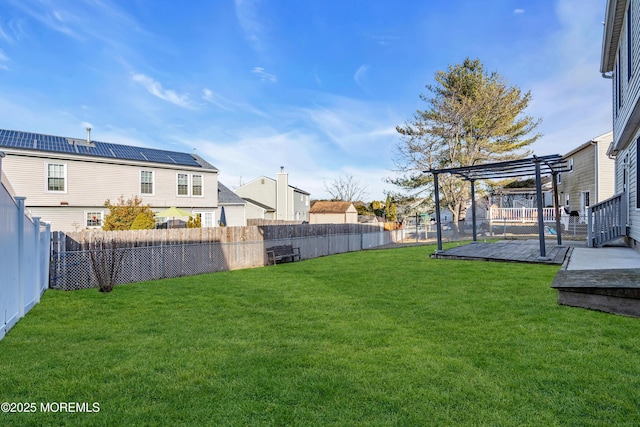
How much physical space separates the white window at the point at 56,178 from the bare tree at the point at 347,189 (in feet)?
126

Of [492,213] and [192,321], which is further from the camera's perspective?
[492,213]

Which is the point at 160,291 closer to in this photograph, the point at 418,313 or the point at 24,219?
the point at 24,219

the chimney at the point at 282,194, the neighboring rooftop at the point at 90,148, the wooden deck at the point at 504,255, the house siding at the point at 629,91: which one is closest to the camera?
the house siding at the point at 629,91

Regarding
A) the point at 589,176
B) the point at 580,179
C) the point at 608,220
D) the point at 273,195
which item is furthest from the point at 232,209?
the point at 580,179

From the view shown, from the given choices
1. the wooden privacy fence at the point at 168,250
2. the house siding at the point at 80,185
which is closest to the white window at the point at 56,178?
the house siding at the point at 80,185

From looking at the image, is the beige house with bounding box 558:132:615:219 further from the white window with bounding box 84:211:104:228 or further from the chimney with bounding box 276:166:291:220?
the white window with bounding box 84:211:104:228

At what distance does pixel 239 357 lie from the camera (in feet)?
12.0

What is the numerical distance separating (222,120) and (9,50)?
39.9 feet

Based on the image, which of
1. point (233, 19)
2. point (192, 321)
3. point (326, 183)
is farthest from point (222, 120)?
point (326, 183)

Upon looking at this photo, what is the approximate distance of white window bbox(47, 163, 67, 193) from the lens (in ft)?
60.2

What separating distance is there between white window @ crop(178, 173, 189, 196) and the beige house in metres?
21.7

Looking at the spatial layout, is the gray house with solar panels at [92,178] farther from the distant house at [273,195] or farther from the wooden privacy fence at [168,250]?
the distant house at [273,195]

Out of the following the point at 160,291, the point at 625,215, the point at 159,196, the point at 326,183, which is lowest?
the point at 160,291

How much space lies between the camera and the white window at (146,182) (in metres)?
21.2
